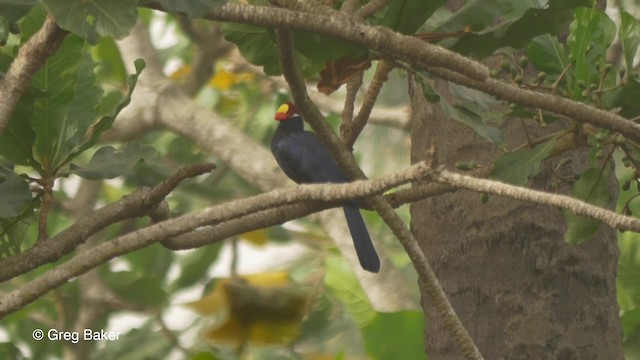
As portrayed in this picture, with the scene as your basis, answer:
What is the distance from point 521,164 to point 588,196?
0.16m

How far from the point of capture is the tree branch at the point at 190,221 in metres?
1.78

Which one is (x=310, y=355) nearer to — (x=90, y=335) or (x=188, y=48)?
(x=90, y=335)

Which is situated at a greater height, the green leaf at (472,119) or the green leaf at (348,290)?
the green leaf at (348,290)

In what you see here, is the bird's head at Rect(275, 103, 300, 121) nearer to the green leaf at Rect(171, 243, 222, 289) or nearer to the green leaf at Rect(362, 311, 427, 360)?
the green leaf at Rect(171, 243, 222, 289)

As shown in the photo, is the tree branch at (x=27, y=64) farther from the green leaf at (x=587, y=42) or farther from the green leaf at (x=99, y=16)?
the green leaf at (x=587, y=42)

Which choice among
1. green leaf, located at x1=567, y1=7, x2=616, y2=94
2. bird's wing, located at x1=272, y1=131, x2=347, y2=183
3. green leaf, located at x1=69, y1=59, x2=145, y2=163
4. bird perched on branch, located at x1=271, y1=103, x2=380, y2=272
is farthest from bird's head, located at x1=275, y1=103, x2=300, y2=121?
green leaf, located at x1=567, y1=7, x2=616, y2=94

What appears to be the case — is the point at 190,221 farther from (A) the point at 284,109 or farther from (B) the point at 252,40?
(A) the point at 284,109

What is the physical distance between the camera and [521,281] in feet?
8.43

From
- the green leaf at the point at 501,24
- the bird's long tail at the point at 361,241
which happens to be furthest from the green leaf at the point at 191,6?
the bird's long tail at the point at 361,241

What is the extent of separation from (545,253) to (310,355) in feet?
4.79

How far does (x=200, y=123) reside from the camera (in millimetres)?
4094

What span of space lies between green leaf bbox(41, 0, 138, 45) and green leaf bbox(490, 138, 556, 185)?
2.68 ft

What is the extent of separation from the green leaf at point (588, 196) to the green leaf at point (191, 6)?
872mm

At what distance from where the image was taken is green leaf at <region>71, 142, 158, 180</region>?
2271mm
